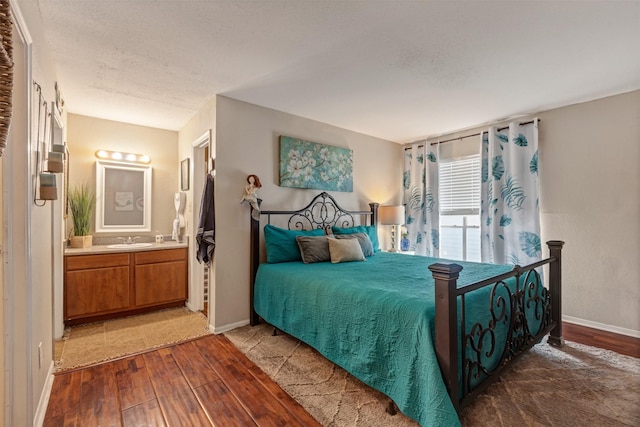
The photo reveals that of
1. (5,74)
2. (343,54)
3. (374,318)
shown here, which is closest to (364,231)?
(374,318)

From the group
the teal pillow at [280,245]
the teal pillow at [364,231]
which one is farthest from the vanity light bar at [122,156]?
the teal pillow at [364,231]

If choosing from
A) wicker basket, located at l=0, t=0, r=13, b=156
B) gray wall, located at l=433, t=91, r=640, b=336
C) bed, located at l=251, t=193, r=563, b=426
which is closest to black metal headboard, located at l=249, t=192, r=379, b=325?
bed, located at l=251, t=193, r=563, b=426

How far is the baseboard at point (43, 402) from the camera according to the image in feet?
5.36

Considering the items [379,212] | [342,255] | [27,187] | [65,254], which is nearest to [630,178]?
[379,212]

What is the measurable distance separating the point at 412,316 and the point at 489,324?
0.63 meters

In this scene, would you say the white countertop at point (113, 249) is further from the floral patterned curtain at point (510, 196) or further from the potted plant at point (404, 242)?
the floral patterned curtain at point (510, 196)

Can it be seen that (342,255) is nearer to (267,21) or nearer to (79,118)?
(267,21)

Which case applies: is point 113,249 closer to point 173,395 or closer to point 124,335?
point 124,335

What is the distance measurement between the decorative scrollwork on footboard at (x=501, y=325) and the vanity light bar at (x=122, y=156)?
4.14 meters

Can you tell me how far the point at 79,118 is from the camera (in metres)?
3.56

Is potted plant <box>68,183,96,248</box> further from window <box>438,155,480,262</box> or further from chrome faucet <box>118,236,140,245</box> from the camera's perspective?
window <box>438,155,480,262</box>

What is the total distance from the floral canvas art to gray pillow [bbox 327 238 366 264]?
91 centimetres

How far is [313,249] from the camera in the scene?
10.0 feet

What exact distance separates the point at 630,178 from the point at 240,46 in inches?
153
